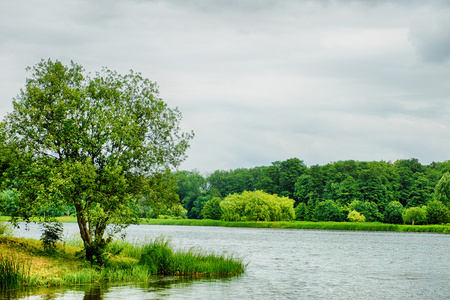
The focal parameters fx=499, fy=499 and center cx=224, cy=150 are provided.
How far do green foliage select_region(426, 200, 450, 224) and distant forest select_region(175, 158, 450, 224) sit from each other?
31cm

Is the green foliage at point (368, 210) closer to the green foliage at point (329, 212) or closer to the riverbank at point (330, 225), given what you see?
the green foliage at point (329, 212)

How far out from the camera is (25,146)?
86.4ft

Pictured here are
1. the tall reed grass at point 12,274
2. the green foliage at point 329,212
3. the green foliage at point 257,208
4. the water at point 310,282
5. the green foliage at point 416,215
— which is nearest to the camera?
the tall reed grass at point 12,274

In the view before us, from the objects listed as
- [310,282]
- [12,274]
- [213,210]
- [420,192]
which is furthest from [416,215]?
[12,274]

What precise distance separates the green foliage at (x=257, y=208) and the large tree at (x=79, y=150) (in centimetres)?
9446

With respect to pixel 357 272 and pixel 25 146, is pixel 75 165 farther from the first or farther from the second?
pixel 357 272

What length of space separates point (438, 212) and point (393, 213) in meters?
14.4

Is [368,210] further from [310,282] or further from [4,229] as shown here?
[4,229]

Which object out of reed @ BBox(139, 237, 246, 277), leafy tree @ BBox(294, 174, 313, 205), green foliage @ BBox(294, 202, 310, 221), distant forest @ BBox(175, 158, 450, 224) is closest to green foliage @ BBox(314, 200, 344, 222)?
distant forest @ BBox(175, 158, 450, 224)

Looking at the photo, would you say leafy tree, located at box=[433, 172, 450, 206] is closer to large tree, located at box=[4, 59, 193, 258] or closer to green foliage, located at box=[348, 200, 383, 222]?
green foliage, located at box=[348, 200, 383, 222]

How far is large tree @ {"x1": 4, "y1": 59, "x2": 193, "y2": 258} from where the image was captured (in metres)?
25.0

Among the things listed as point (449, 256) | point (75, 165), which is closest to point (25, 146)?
point (75, 165)

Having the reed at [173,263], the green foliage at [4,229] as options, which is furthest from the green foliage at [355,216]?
the green foliage at [4,229]

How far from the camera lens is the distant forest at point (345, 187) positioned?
127 meters
